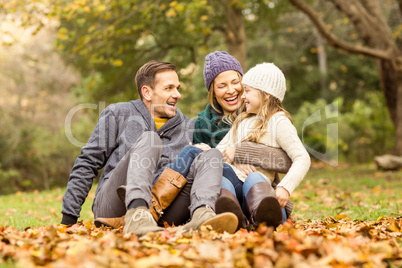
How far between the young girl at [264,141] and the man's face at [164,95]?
550 millimetres

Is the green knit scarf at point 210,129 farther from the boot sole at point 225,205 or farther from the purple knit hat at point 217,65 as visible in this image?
the boot sole at point 225,205

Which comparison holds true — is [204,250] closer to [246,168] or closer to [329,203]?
[246,168]

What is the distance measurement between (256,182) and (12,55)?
813 inches

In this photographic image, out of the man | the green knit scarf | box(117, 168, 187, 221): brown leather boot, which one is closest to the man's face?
the man

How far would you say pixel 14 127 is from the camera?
1240 centimetres

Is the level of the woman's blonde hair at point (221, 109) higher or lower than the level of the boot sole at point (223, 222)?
higher

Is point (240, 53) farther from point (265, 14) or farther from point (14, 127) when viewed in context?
point (14, 127)

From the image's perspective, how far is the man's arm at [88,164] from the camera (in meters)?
3.17

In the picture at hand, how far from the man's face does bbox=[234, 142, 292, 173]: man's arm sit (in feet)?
2.53

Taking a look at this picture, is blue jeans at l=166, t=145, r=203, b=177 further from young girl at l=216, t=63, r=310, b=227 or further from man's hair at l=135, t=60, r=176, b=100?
man's hair at l=135, t=60, r=176, b=100

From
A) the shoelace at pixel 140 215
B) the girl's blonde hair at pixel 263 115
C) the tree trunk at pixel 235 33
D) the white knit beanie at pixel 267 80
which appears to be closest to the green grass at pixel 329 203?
the girl's blonde hair at pixel 263 115

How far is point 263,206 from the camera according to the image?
270 cm

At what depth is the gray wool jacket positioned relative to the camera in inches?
126

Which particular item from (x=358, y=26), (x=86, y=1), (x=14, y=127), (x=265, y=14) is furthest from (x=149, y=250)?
(x=14, y=127)
